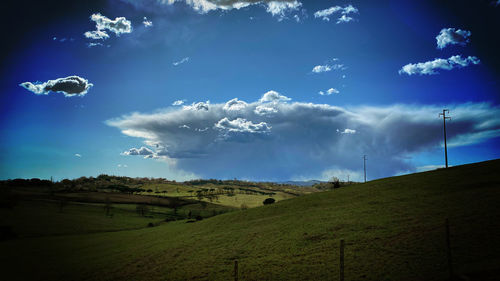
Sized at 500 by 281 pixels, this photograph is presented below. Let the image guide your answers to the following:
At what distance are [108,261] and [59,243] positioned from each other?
30842 mm

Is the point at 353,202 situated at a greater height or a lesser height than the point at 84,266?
greater

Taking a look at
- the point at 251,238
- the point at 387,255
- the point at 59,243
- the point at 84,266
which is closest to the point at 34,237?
the point at 59,243

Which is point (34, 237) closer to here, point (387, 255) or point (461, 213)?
point (387, 255)

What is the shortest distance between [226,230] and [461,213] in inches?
1426

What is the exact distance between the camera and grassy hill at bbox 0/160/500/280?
2175cm

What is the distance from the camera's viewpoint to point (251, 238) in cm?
4019

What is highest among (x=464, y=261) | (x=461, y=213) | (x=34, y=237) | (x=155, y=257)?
(x=461, y=213)

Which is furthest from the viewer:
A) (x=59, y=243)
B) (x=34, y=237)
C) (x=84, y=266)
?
(x=34, y=237)

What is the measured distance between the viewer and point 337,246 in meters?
29.1

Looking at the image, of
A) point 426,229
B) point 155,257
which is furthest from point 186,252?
point 426,229

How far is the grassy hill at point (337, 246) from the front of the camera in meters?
21.8

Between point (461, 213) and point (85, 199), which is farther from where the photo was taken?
point (85, 199)

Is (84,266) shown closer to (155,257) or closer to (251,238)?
(155,257)

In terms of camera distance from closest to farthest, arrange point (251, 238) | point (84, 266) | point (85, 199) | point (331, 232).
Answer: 1. point (331, 232)
2. point (84, 266)
3. point (251, 238)
4. point (85, 199)
